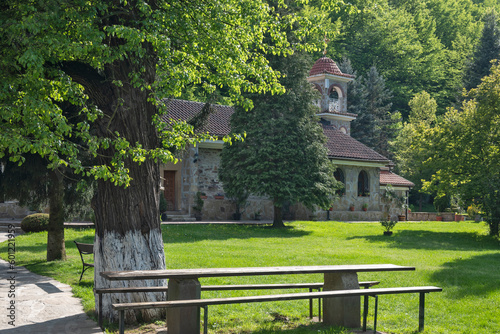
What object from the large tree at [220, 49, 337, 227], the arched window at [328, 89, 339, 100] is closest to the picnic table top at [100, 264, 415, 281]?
the large tree at [220, 49, 337, 227]

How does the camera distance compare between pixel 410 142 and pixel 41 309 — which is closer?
pixel 41 309

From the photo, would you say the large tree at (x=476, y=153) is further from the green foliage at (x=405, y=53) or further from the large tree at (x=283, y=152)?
the green foliage at (x=405, y=53)

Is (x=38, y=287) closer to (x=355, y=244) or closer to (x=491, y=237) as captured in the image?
(x=355, y=244)

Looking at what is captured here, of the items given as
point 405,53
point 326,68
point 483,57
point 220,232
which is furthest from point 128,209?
point 405,53

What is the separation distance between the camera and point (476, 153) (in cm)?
2219

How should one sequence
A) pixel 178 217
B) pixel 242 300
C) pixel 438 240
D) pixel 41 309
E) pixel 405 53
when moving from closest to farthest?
pixel 242 300
pixel 41 309
pixel 438 240
pixel 178 217
pixel 405 53

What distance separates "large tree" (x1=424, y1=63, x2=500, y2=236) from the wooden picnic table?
50.9 ft

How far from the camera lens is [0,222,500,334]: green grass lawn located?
7.95 meters

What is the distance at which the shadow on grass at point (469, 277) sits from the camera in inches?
404

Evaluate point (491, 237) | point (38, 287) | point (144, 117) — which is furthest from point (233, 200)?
point (144, 117)

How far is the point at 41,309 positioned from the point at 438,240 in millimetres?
17420

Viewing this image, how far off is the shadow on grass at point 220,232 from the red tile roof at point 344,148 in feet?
28.7

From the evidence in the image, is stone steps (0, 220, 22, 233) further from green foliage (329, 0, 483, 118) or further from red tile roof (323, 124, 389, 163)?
green foliage (329, 0, 483, 118)

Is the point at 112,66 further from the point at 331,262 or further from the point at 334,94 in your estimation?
the point at 334,94
